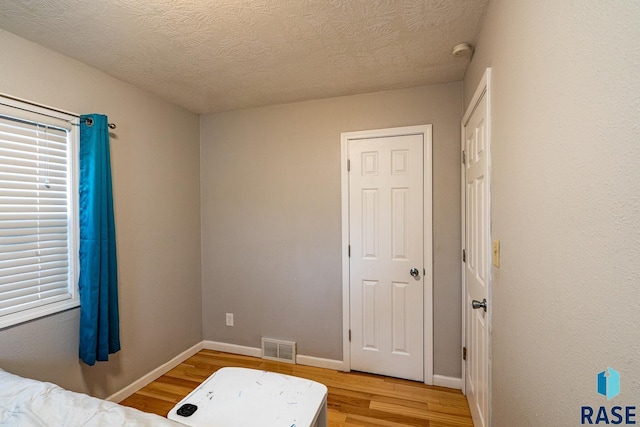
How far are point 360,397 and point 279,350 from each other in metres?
0.89

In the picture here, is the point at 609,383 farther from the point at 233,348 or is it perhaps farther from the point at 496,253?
the point at 233,348

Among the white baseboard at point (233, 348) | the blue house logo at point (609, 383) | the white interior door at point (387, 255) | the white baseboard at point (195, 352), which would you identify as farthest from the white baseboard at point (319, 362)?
the blue house logo at point (609, 383)

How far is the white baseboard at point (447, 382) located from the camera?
218 centimetres

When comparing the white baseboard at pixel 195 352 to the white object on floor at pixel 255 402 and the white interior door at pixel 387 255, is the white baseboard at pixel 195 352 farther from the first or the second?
the white object on floor at pixel 255 402

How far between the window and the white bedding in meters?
0.67

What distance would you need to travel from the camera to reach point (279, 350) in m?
2.63

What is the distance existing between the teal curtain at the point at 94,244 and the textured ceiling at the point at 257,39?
0.51 meters

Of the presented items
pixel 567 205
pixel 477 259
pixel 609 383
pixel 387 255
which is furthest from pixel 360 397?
pixel 567 205

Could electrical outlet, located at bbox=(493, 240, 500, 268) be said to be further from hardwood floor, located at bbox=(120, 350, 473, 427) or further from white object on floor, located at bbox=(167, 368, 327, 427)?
hardwood floor, located at bbox=(120, 350, 473, 427)

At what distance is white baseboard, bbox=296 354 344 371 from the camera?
2.47 meters

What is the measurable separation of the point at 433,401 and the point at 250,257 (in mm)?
1974

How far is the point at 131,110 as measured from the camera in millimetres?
2191

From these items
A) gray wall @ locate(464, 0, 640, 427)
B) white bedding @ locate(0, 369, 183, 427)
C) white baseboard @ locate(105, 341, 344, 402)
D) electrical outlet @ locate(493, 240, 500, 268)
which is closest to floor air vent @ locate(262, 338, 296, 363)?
white baseboard @ locate(105, 341, 344, 402)

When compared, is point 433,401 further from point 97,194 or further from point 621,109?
point 97,194
